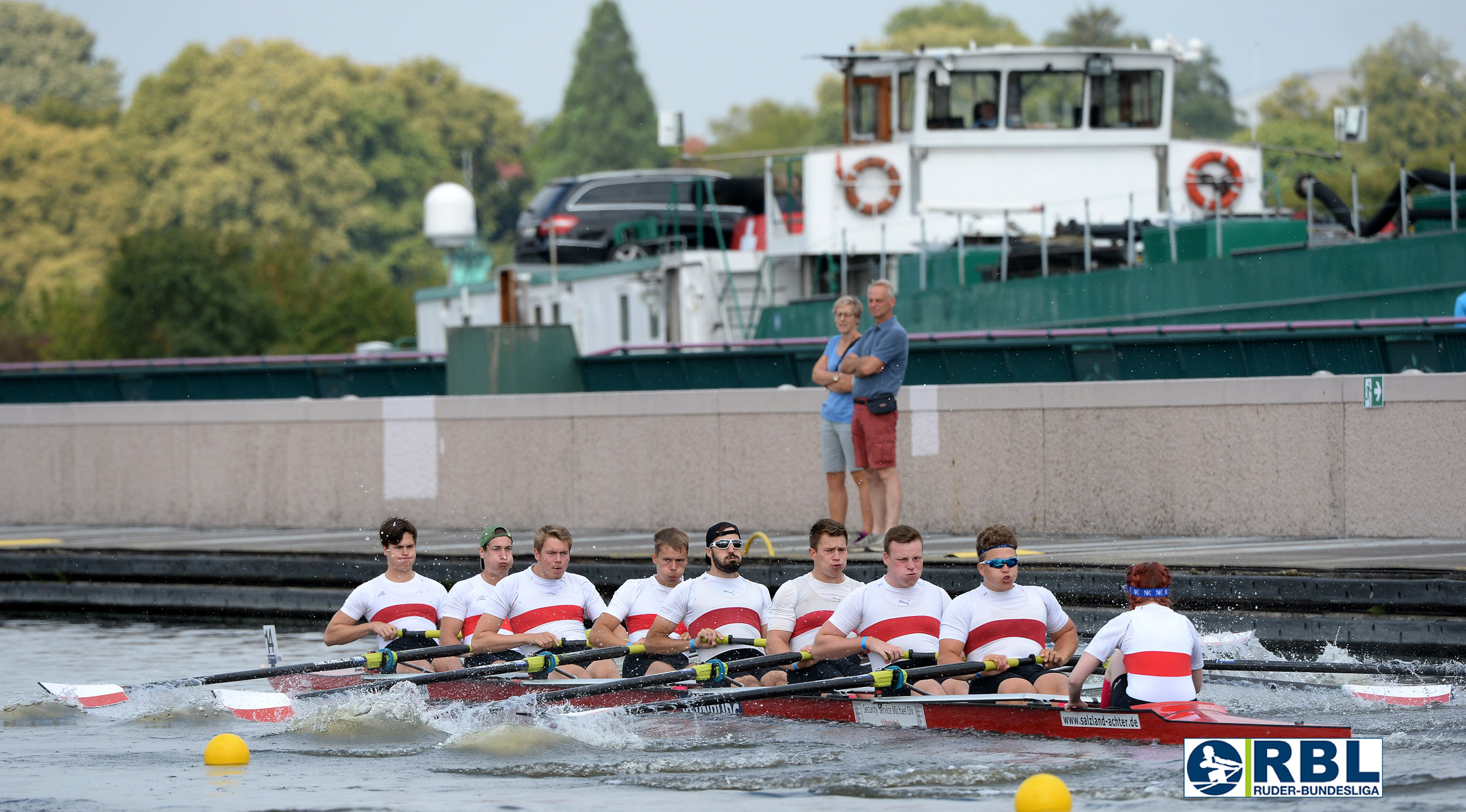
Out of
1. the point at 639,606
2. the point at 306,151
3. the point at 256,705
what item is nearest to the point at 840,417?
the point at 639,606

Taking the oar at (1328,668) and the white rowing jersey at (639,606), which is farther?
the white rowing jersey at (639,606)

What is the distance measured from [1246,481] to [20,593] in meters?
11.7

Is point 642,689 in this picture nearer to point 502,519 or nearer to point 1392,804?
point 1392,804

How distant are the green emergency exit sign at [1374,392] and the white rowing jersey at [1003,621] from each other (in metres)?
5.72

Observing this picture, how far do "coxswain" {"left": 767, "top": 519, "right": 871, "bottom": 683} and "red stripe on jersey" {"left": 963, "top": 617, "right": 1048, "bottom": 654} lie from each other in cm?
92

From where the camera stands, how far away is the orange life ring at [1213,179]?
83.5ft

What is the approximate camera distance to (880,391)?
14250 millimetres

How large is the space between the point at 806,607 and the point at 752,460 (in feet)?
22.0

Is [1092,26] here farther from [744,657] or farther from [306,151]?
[744,657]

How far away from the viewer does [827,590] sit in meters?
11.1

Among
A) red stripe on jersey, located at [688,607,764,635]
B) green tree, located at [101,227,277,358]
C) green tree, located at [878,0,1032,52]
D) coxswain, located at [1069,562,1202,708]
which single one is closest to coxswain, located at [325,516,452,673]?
red stripe on jersey, located at [688,607,764,635]

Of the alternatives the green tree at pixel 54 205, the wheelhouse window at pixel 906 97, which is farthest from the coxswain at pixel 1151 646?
the green tree at pixel 54 205

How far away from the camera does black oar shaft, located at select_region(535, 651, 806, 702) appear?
10.9m

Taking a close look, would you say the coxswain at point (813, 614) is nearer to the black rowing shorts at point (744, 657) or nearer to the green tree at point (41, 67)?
the black rowing shorts at point (744, 657)
